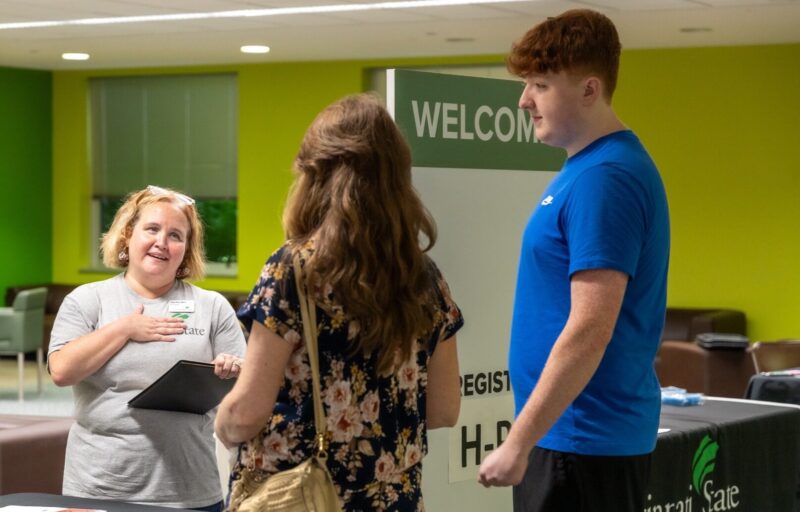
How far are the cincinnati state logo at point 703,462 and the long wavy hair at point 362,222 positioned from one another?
74.1 inches

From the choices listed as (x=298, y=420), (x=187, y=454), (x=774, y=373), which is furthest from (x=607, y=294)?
(x=774, y=373)

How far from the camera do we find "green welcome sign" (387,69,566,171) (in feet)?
11.3

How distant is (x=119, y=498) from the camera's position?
130 inches

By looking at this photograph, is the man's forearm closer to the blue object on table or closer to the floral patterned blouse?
the floral patterned blouse

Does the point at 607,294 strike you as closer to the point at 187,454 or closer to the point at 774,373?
the point at 187,454

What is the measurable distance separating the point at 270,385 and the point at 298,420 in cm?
10

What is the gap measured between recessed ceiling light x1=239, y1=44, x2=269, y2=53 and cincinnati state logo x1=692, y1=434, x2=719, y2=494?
332 inches

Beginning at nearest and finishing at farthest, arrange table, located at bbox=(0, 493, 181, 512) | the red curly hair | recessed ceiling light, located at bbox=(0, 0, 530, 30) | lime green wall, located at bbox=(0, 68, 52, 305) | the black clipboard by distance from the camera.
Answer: the red curly hair < table, located at bbox=(0, 493, 181, 512) < the black clipboard < recessed ceiling light, located at bbox=(0, 0, 530, 30) < lime green wall, located at bbox=(0, 68, 52, 305)

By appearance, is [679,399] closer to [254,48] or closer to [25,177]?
[254,48]

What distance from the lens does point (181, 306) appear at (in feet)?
11.5

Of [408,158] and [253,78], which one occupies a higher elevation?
[253,78]

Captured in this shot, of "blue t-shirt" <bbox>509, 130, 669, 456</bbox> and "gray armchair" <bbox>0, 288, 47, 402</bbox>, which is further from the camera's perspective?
"gray armchair" <bbox>0, 288, 47, 402</bbox>

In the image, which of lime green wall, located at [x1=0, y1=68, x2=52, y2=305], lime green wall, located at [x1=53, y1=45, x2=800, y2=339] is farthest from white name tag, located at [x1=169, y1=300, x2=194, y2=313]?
lime green wall, located at [x1=0, y1=68, x2=52, y2=305]

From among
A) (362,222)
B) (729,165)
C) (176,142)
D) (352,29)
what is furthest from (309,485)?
(176,142)
